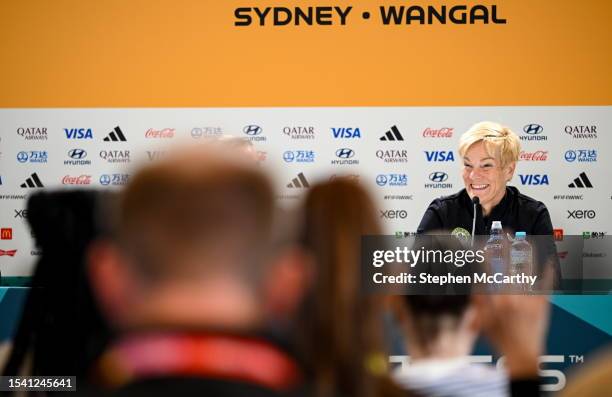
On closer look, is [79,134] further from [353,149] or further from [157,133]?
[353,149]

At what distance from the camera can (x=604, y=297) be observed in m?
3.00

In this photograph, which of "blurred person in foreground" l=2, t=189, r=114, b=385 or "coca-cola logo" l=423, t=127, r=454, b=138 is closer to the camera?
"blurred person in foreground" l=2, t=189, r=114, b=385

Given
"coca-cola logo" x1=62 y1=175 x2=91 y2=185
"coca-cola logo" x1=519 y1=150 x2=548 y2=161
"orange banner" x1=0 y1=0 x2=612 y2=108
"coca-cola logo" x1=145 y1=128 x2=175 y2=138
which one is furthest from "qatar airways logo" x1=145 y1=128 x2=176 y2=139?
"coca-cola logo" x1=519 y1=150 x2=548 y2=161

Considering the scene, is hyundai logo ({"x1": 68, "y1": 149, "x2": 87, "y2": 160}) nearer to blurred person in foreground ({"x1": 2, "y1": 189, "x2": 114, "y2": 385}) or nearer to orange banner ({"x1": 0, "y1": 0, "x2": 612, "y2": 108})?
orange banner ({"x1": 0, "y1": 0, "x2": 612, "y2": 108})

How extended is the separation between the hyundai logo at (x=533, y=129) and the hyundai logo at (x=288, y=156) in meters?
1.98

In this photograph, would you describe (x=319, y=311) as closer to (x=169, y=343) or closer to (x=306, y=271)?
(x=306, y=271)

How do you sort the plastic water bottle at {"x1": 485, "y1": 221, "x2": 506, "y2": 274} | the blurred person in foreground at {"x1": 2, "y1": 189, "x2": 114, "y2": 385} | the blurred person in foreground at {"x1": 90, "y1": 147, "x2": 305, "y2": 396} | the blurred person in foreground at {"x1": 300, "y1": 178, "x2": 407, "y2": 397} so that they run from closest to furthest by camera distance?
the blurred person in foreground at {"x1": 90, "y1": 147, "x2": 305, "y2": 396}, the blurred person in foreground at {"x1": 300, "y1": 178, "x2": 407, "y2": 397}, the blurred person in foreground at {"x1": 2, "y1": 189, "x2": 114, "y2": 385}, the plastic water bottle at {"x1": 485, "y1": 221, "x2": 506, "y2": 274}

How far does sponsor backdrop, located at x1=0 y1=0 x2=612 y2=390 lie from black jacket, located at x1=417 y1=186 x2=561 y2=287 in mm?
1184

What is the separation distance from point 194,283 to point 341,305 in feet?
0.77

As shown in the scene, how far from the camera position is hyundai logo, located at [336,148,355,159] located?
6.30 m

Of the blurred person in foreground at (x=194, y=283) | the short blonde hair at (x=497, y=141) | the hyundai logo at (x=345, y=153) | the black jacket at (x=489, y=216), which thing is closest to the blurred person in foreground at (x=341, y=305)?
the blurred person in foreground at (x=194, y=283)

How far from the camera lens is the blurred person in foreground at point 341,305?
79cm

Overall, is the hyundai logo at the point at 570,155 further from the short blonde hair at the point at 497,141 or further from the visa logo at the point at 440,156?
the short blonde hair at the point at 497,141

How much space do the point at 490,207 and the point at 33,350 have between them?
4.09 m
